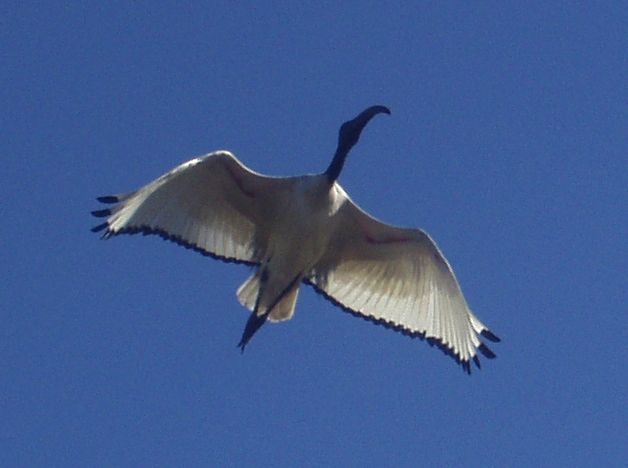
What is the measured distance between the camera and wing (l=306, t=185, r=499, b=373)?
23.7 metres

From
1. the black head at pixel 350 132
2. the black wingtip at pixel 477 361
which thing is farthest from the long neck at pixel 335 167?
the black wingtip at pixel 477 361

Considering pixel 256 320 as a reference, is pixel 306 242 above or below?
above

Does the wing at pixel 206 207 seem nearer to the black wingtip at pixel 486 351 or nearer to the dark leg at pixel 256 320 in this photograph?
the dark leg at pixel 256 320

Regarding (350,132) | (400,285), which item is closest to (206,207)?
(350,132)

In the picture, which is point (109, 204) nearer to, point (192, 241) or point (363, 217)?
point (192, 241)

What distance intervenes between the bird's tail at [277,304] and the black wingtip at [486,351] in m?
2.03

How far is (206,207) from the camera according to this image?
23.3m

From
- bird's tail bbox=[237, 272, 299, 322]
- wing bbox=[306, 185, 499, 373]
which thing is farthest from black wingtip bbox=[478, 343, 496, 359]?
bird's tail bbox=[237, 272, 299, 322]

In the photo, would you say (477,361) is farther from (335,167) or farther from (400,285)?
(335,167)

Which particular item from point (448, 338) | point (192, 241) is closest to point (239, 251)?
point (192, 241)

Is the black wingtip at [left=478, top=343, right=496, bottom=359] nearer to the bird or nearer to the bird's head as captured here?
the bird

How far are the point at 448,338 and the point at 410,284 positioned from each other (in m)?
0.71

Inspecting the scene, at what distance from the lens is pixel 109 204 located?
22188 mm

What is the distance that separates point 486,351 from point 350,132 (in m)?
2.68
